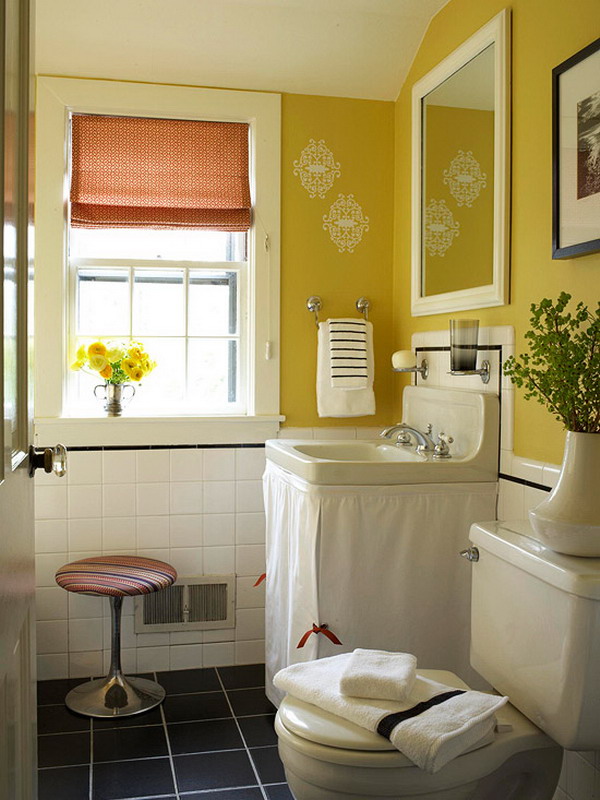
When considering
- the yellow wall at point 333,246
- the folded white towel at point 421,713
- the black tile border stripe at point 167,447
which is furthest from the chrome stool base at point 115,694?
the folded white towel at point 421,713

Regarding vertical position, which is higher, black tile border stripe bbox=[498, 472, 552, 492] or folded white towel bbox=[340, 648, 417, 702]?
black tile border stripe bbox=[498, 472, 552, 492]

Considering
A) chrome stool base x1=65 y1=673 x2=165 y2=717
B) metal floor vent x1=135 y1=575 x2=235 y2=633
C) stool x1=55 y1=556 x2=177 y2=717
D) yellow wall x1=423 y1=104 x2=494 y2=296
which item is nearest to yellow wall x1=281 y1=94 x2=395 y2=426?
yellow wall x1=423 y1=104 x2=494 y2=296

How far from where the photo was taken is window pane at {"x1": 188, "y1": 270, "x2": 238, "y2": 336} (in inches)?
140

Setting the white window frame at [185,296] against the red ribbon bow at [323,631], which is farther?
the white window frame at [185,296]

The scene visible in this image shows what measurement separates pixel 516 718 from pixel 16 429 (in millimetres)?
1232

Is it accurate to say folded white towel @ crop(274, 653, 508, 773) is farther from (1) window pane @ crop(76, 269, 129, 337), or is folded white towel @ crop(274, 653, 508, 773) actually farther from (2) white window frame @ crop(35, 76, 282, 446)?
(1) window pane @ crop(76, 269, 129, 337)

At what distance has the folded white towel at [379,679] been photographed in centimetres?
177

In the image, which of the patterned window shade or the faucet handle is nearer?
the faucet handle

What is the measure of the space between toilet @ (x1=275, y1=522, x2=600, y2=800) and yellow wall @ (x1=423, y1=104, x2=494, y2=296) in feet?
3.56

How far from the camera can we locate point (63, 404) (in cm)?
335

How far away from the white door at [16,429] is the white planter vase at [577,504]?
107 centimetres

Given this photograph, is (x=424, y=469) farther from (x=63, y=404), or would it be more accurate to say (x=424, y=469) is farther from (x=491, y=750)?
(x=63, y=404)

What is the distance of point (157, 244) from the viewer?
351 cm

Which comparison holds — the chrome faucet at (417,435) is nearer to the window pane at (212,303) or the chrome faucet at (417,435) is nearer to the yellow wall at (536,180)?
the yellow wall at (536,180)
